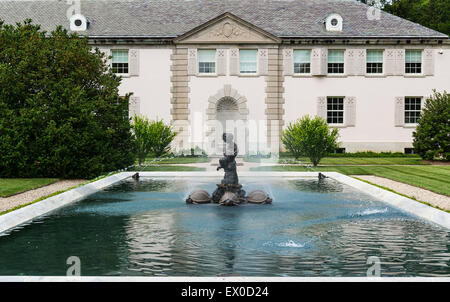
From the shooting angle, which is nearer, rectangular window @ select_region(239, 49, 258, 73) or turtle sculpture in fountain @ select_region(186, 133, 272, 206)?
turtle sculpture in fountain @ select_region(186, 133, 272, 206)

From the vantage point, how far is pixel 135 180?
18625mm

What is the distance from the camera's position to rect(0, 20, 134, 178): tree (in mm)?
17484

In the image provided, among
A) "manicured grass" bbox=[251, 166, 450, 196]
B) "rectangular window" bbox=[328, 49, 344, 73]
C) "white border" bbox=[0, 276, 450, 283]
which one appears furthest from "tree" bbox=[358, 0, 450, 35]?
"white border" bbox=[0, 276, 450, 283]

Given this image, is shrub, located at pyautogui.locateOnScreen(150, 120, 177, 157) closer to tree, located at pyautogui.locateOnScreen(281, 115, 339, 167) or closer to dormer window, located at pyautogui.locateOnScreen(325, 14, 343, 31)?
tree, located at pyautogui.locateOnScreen(281, 115, 339, 167)

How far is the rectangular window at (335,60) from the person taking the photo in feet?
113

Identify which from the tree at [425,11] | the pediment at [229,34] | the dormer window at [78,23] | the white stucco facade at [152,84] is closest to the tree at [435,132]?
the pediment at [229,34]

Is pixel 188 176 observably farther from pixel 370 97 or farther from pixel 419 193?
pixel 370 97

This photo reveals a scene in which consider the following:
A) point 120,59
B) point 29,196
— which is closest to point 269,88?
point 120,59

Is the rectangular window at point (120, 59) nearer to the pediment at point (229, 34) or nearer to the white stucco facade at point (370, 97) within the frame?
the pediment at point (229, 34)

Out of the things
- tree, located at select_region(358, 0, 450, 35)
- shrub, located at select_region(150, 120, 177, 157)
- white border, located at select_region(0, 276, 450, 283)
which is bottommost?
white border, located at select_region(0, 276, 450, 283)

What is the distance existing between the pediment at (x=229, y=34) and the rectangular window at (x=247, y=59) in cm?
73

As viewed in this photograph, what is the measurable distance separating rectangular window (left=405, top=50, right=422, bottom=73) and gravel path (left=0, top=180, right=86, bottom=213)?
1005 inches
